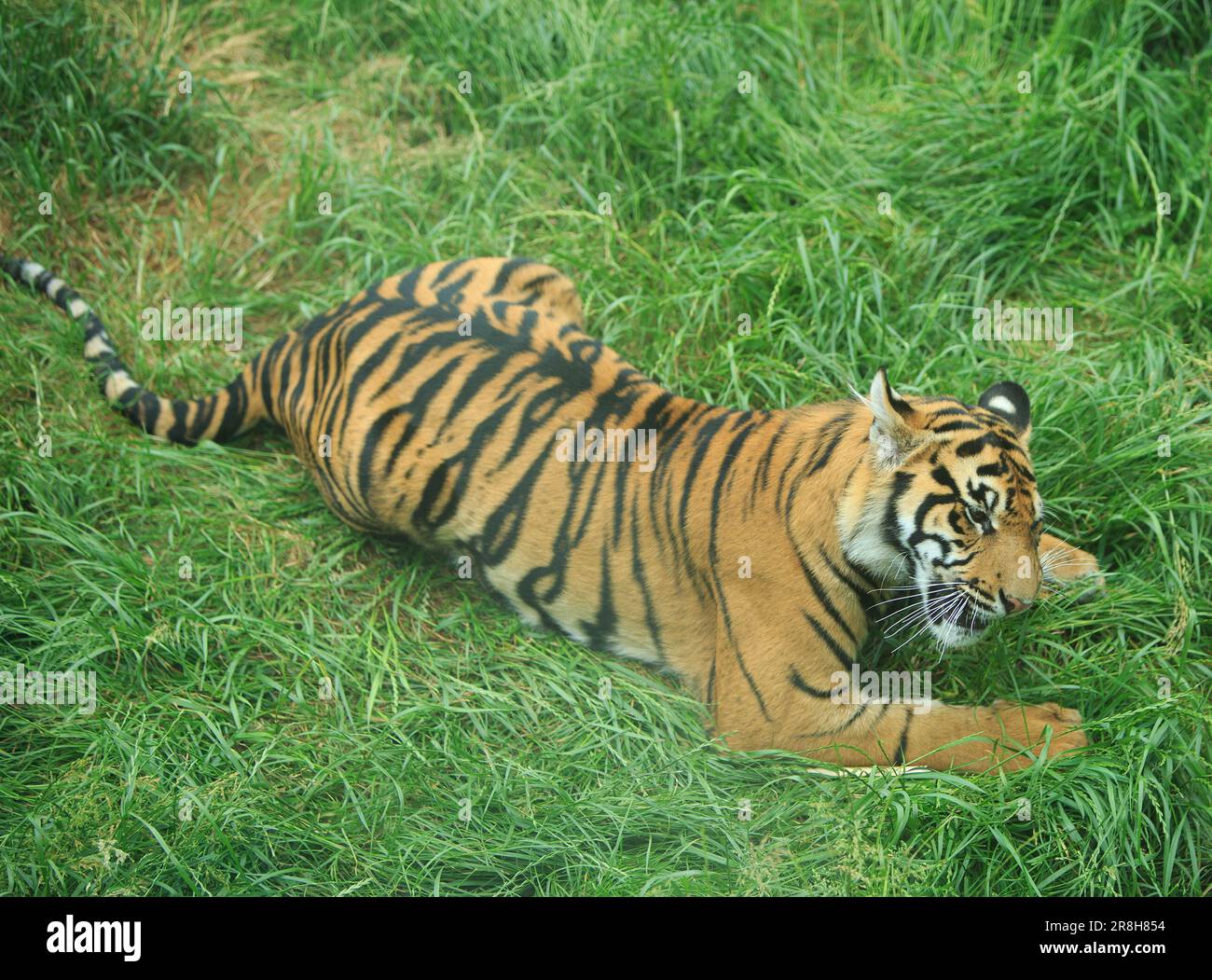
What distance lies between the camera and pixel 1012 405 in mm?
3906

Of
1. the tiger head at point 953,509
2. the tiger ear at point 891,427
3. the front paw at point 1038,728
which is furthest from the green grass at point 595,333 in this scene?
the tiger ear at point 891,427

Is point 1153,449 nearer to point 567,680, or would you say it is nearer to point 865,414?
point 865,414

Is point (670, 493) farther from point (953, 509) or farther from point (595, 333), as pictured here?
point (595, 333)

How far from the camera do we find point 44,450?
15.4 feet

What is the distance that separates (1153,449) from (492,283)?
2.50 m

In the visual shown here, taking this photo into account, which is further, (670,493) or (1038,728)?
(670,493)

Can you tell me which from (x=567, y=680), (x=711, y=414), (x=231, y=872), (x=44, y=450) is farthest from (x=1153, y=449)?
(x=44, y=450)

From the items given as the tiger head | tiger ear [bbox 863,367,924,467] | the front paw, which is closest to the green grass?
the front paw

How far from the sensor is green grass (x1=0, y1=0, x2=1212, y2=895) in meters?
3.61

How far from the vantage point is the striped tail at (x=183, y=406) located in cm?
489

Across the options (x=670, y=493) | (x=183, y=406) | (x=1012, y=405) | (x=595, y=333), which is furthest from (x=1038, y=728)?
(x=183, y=406)

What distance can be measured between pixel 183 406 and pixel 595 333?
1678 mm

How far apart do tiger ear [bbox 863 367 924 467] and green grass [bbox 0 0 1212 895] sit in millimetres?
836

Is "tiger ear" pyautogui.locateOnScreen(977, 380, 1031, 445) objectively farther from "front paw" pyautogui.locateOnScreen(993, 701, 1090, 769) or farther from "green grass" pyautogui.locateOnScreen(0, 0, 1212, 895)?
"front paw" pyautogui.locateOnScreen(993, 701, 1090, 769)
